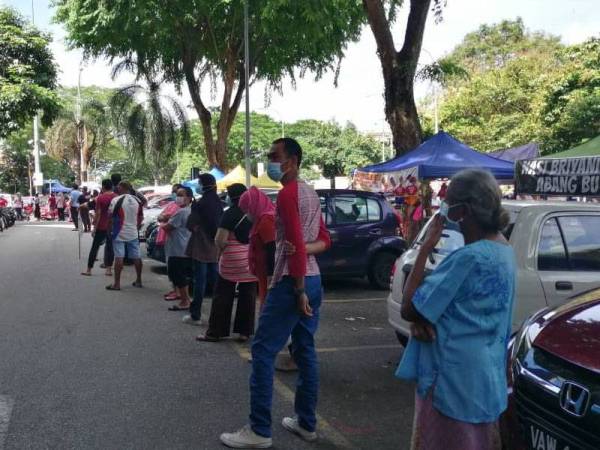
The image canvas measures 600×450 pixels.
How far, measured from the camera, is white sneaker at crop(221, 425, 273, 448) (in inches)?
158

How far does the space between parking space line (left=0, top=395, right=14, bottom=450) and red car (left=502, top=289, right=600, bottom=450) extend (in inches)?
122

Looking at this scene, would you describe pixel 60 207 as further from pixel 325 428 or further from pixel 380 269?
pixel 325 428

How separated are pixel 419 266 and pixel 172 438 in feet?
7.93

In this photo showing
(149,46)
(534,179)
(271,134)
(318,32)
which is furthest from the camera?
(271,134)

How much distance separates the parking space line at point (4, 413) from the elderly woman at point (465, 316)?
115 inches

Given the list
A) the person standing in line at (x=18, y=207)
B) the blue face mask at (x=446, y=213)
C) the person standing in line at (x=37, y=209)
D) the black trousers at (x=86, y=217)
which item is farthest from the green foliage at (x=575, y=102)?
the person standing in line at (x=18, y=207)

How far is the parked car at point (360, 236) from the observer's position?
1020 centimetres

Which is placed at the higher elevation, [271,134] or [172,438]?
[271,134]

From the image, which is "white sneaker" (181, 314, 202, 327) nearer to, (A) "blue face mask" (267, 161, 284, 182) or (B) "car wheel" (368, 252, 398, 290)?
(B) "car wheel" (368, 252, 398, 290)

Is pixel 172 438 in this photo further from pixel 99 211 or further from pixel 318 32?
pixel 318 32

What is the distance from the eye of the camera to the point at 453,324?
96.9 inches

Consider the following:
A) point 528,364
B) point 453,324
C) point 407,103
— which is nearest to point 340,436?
point 528,364

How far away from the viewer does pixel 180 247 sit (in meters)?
8.58

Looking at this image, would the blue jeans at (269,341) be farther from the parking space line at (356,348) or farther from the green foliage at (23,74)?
the green foliage at (23,74)
